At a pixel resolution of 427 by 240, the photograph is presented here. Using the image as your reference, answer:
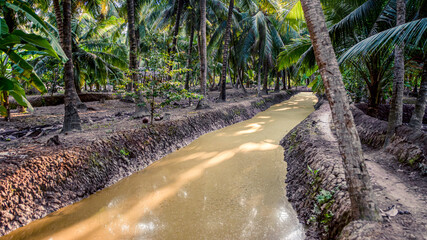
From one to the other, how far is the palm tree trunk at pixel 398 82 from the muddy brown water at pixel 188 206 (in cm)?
249

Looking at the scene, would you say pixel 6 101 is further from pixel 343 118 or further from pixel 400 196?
pixel 400 196

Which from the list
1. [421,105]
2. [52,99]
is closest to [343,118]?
[421,105]

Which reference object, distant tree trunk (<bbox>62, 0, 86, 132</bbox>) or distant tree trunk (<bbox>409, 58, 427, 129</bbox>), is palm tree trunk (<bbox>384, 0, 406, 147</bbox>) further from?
distant tree trunk (<bbox>62, 0, 86, 132</bbox>)

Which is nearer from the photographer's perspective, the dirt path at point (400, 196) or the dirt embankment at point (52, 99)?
the dirt path at point (400, 196)

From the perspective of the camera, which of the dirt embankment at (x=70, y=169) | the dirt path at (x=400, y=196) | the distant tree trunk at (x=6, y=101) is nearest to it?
the dirt path at (x=400, y=196)

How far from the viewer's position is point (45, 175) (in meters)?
3.41

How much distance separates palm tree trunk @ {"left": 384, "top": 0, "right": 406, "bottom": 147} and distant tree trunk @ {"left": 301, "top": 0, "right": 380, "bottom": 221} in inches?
134

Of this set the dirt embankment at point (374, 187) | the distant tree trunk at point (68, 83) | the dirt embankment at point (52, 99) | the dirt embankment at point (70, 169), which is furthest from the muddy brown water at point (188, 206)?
the dirt embankment at point (52, 99)

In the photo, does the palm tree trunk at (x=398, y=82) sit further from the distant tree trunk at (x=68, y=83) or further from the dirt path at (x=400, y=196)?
the distant tree trunk at (x=68, y=83)

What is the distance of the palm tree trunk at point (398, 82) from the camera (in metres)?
4.25

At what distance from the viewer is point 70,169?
375cm

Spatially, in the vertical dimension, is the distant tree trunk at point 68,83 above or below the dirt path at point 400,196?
above

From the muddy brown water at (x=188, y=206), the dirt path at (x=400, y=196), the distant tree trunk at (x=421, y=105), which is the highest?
the distant tree trunk at (x=421, y=105)

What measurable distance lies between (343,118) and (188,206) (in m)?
2.66
